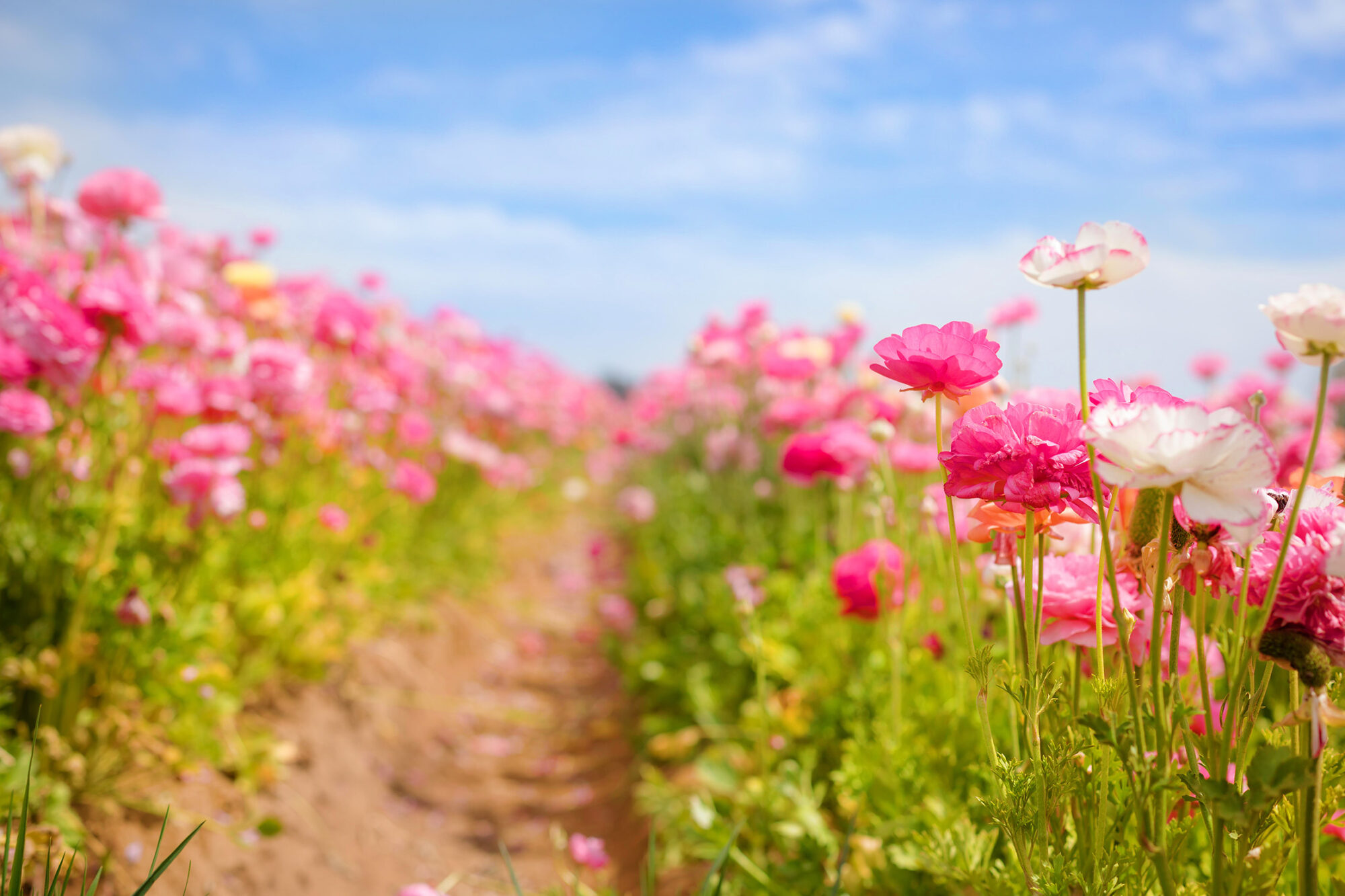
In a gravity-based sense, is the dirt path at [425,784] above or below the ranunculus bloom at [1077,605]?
below

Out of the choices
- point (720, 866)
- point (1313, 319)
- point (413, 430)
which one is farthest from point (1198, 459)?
point (413, 430)

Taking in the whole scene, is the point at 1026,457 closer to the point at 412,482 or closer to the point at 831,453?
Result: the point at 831,453

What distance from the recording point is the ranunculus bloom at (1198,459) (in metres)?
0.62

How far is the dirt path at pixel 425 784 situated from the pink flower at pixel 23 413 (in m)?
0.81

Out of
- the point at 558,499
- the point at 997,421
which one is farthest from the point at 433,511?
the point at 997,421

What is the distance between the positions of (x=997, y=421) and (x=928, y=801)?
802 mm

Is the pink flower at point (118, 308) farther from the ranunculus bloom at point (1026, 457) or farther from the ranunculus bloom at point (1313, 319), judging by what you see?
the ranunculus bloom at point (1313, 319)

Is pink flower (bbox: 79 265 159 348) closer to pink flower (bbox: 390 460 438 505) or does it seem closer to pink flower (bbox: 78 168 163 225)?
pink flower (bbox: 78 168 163 225)

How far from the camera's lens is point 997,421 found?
76 cm

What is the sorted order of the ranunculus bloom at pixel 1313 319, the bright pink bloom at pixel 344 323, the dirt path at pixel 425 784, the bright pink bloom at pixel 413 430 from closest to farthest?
1. the ranunculus bloom at pixel 1313 319
2. the dirt path at pixel 425 784
3. the bright pink bloom at pixel 344 323
4. the bright pink bloom at pixel 413 430

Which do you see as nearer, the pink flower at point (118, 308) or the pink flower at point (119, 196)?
the pink flower at point (118, 308)

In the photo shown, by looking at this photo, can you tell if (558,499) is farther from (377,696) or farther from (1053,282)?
(1053,282)

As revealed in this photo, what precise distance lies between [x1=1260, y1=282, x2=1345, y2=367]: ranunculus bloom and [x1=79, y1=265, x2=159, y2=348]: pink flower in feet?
5.87

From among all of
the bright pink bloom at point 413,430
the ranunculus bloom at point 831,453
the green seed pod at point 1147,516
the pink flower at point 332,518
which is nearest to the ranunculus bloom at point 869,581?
the ranunculus bloom at point 831,453
